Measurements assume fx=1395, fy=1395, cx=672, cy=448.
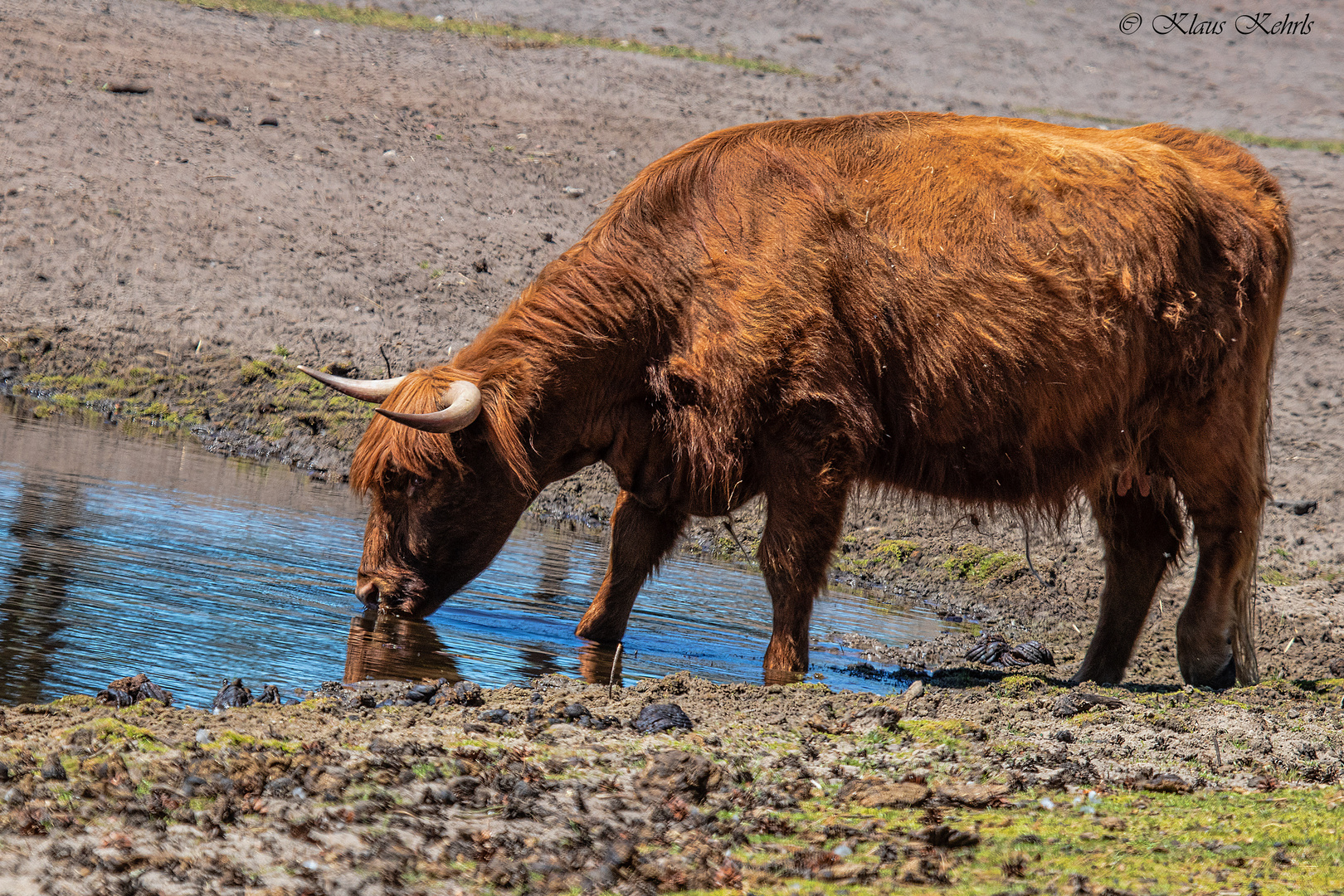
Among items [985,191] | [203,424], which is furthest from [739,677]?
[203,424]

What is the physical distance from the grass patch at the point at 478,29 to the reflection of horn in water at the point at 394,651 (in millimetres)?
13072

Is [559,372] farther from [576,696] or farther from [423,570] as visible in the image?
[576,696]

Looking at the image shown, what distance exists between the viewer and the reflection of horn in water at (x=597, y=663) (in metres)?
4.87

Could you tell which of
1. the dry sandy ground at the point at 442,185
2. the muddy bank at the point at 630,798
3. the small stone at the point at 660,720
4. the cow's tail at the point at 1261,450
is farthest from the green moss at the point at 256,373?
the small stone at the point at 660,720

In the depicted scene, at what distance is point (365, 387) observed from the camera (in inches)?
212

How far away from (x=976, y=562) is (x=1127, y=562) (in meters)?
2.23

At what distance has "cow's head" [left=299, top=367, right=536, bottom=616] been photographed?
5180 millimetres

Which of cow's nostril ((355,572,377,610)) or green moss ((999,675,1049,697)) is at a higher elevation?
green moss ((999,675,1049,697))

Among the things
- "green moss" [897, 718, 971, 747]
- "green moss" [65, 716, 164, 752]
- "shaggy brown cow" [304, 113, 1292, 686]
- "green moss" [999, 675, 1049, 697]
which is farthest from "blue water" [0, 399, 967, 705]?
"green moss" [897, 718, 971, 747]

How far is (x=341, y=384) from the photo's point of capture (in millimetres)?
5168

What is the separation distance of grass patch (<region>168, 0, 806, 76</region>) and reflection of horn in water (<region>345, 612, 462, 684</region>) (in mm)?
13072

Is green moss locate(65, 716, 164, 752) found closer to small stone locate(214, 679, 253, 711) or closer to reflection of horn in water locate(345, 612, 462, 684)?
small stone locate(214, 679, 253, 711)

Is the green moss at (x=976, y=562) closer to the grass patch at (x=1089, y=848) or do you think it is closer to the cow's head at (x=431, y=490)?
the cow's head at (x=431, y=490)

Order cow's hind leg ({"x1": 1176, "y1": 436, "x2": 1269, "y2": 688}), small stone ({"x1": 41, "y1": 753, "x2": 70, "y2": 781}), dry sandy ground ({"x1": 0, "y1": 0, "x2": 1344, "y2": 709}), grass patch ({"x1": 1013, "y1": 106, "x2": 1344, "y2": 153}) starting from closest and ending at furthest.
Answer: small stone ({"x1": 41, "y1": 753, "x2": 70, "y2": 781}) → cow's hind leg ({"x1": 1176, "y1": 436, "x2": 1269, "y2": 688}) → dry sandy ground ({"x1": 0, "y1": 0, "x2": 1344, "y2": 709}) → grass patch ({"x1": 1013, "y1": 106, "x2": 1344, "y2": 153})
